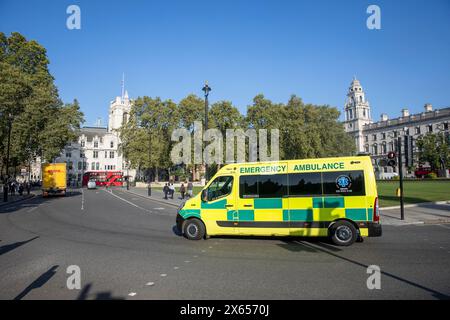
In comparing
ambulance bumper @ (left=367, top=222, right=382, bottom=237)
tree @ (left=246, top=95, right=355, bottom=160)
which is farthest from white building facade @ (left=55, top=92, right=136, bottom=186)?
ambulance bumper @ (left=367, top=222, right=382, bottom=237)

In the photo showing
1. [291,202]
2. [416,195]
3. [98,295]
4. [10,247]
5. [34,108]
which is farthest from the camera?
[34,108]

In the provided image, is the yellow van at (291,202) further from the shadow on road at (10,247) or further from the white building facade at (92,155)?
the white building facade at (92,155)

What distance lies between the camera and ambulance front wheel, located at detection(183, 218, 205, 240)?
32.9 ft

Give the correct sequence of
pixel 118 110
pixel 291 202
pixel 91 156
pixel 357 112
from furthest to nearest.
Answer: pixel 357 112
pixel 118 110
pixel 91 156
pixel 291 202

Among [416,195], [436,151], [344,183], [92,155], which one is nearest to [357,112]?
[436,151]

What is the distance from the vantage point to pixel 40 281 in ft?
19.2

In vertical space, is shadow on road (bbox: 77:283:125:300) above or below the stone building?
below

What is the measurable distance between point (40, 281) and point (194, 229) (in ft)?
16.1

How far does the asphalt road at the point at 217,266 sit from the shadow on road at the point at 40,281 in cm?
2

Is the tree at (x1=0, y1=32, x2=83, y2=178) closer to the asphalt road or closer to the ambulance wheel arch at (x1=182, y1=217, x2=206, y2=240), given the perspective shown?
the asphalt road

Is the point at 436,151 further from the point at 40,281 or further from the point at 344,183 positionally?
the point at 40,281

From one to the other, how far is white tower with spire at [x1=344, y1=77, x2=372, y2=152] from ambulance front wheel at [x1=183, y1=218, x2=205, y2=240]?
117620 mm
